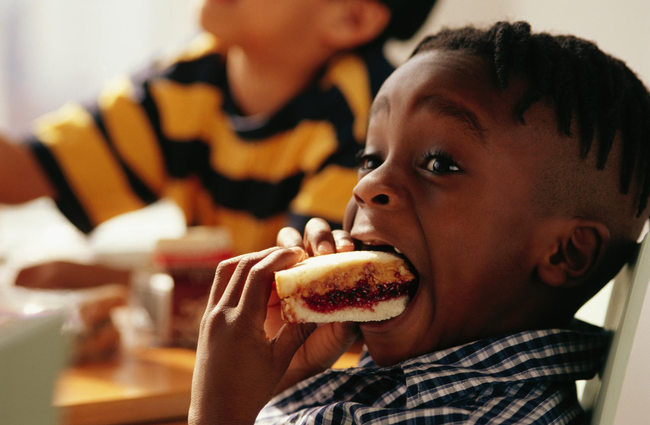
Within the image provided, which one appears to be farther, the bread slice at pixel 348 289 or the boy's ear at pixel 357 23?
the boy's ear at pixel 357 23

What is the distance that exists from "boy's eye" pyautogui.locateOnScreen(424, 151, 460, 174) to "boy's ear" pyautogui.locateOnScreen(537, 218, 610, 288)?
0.13 metres

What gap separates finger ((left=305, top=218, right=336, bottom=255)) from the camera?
0.73 meters

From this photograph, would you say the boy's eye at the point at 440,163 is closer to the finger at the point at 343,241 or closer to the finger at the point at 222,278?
the finger at the point at 343,241

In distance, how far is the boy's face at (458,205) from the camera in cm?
67

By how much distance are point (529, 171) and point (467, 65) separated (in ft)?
0.44

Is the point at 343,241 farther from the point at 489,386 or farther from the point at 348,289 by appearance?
the point at 489,386

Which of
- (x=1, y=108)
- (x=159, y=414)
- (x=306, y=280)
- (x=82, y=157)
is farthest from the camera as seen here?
(x=1, y=108)

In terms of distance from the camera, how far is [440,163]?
2.25ft

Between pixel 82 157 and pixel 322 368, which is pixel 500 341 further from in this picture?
pixel 82 157

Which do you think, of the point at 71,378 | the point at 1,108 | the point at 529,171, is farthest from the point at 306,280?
the point at 1,108

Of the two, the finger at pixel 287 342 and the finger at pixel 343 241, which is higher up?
the finger at pixel 343 241

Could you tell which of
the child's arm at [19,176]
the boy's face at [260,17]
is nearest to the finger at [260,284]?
the boy's face at [260,17]

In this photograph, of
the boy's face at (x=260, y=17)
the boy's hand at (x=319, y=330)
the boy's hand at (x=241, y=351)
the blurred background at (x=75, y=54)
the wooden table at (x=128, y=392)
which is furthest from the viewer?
the blurred background at (x=75, y=54)

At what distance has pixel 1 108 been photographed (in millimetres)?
1883
